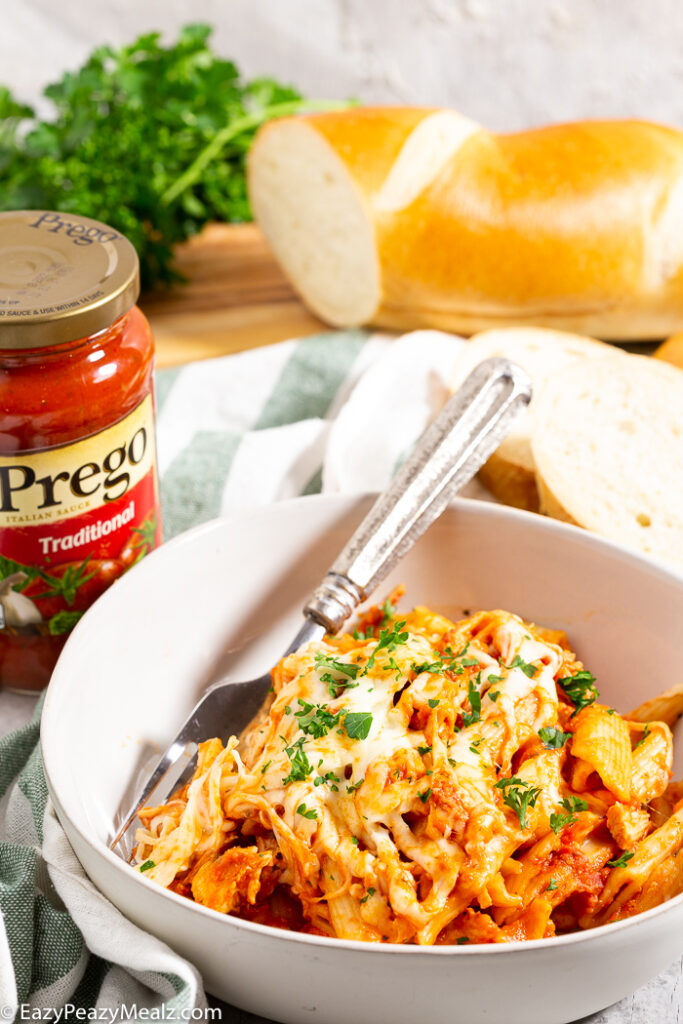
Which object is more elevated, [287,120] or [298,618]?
[287,120]

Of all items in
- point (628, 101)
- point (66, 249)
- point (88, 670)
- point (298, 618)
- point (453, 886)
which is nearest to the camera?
point (453, 886)

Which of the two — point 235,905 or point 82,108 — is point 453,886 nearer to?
point 235,905

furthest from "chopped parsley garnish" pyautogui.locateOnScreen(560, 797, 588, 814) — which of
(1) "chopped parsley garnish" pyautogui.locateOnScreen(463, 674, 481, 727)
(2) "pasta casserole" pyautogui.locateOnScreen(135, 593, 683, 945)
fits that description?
(1) "chopped parsley garnish" pyautogui.locateOnScreen(463, 674, 481, 727)

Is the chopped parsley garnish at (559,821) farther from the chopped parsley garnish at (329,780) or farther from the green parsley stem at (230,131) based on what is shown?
the green parsley stem at (230,131)

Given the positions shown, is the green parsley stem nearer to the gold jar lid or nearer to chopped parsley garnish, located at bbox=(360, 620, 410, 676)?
the gold jar lid

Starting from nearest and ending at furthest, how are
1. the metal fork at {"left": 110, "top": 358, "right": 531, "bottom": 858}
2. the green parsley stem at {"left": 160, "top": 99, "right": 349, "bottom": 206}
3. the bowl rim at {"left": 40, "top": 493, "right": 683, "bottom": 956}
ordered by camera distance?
the bowl rim at {"left": 40, "top": 493, "right": 683, "bottom": 956} < the metal fork at {"left": 110, "top": 358, "right": 531, "bottom": 858} < the green parsley stem at {"left": 160, "top": 99, "right": 349, "bottom": 206}

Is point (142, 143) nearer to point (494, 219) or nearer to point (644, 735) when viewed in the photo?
point (494, 219)

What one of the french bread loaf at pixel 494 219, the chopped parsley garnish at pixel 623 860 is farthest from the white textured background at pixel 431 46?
the chopped parsley garnish at pixel 623 860

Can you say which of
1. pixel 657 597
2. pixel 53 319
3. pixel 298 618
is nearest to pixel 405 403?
pixel 298 618
